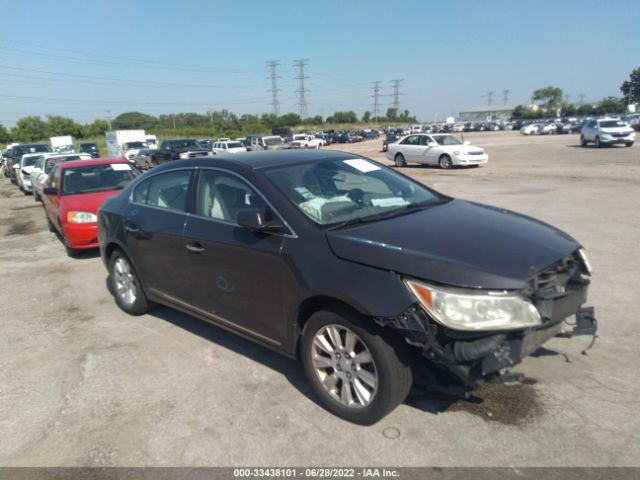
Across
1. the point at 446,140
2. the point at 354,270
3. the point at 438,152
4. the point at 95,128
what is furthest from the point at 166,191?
the point at 95,128

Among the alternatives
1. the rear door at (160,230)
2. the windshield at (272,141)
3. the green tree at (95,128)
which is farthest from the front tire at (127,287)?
the green tree at (95,128)

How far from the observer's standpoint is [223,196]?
392 centimetres

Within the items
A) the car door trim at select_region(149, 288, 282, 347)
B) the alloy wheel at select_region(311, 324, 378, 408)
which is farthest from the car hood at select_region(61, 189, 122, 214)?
the alloy wheel at select_region(311, 324, 378, 408)

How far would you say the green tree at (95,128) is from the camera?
92312 millimetres

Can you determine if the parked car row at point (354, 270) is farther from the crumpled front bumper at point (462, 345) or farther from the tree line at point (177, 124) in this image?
the tree line at point (177, 124)

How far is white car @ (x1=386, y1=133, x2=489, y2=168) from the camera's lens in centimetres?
2056

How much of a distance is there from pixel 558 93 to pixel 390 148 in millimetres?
130934

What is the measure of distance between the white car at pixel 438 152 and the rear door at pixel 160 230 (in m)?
17.7

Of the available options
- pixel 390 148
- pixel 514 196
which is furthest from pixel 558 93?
pixel 514 196

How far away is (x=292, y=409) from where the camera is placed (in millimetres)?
3322

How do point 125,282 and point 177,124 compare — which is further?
point 177,124

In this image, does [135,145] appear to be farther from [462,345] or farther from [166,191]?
[462,345]

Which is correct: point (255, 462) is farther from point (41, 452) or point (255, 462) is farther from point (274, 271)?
point (41, 452)

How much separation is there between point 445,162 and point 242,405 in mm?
19316
